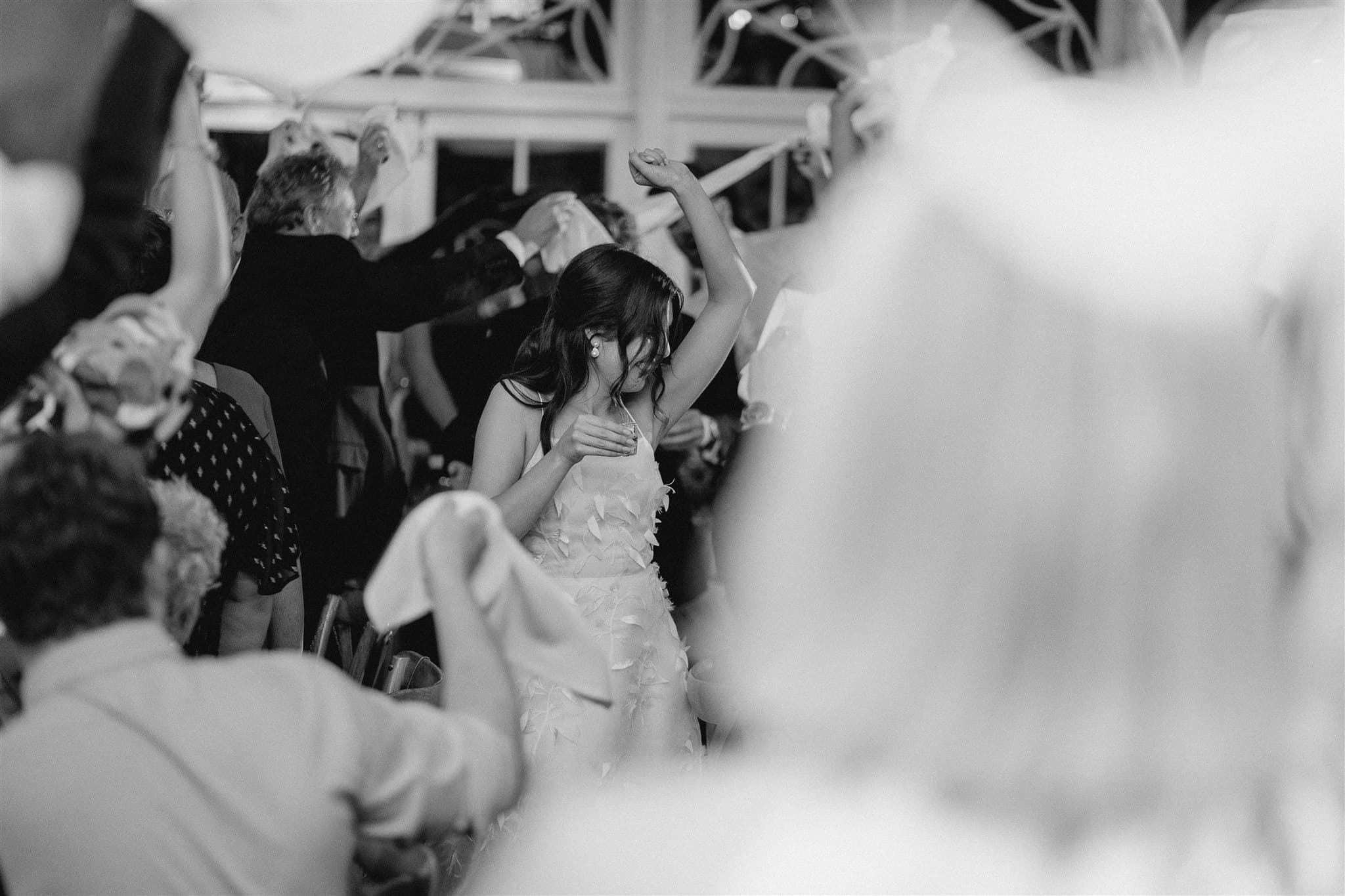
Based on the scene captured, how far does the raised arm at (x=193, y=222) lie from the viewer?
6.12 feet

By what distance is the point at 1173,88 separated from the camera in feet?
4.17

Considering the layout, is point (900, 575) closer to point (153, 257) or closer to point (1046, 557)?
point (1046, 557)

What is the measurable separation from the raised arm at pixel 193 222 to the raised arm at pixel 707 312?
119 cm

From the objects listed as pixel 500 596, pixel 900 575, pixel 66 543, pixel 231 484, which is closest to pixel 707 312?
pixel 231 484

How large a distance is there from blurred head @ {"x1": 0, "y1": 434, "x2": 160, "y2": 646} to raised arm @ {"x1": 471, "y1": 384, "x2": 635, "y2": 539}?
1280 millimetres

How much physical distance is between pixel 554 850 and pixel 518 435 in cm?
168

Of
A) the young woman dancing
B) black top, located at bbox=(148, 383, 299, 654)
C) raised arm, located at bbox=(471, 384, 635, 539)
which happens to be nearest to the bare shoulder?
the young woman dancing

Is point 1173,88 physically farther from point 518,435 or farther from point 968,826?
point 518,435

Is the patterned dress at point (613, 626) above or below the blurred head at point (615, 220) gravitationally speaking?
below

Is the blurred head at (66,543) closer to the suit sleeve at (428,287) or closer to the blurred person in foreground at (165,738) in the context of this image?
the blurred person in foreground at (165,738)

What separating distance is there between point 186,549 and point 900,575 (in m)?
1.04

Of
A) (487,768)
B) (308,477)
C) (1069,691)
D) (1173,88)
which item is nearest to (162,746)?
(487,768)

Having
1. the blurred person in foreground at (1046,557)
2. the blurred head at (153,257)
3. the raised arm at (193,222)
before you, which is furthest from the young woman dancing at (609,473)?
the blurred person in foreground at (1046,557)

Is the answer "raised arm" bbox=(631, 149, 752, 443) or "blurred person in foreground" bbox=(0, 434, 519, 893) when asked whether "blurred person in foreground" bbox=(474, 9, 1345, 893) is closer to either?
"blurred person in foreground" bbox=(0, 434, 519, 893)
